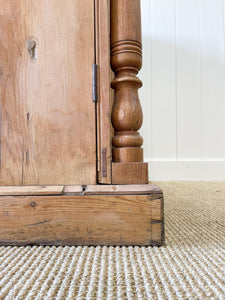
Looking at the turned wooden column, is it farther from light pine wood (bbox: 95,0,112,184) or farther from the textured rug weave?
the textured rug weave

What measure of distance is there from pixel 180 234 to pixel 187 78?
147 centimetres

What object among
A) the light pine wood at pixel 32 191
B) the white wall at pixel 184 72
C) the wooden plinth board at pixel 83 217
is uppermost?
the white wall at pixel 184 72

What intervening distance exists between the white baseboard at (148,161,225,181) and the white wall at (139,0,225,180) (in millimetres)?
110

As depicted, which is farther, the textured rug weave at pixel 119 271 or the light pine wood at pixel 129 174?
the light pine wood at pixel 129 174

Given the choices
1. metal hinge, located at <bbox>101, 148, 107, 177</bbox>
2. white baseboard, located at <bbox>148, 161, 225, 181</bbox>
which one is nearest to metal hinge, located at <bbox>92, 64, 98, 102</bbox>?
metal hinge, located at <bbox>101, 148, 107, 177</bbox>

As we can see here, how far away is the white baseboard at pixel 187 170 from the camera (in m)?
1.70

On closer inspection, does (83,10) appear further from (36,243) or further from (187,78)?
(187,78)

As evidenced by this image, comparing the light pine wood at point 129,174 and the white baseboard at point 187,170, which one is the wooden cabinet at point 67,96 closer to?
the light pine wood at point 129,174

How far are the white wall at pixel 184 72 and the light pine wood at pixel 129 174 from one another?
50.2 inches

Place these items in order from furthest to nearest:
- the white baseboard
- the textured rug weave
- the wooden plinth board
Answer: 1. the white baseboard
2. the wooden plinth board
3. the textured rug weave

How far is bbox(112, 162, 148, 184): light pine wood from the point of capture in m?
0.49

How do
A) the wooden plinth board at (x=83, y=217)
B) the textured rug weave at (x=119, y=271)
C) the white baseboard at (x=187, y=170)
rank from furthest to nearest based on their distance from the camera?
the white baseboard at (x=187, y=170) → the wooden plinth board at (x=83, y=217) → the textured rug weave at (x=119, y=271)

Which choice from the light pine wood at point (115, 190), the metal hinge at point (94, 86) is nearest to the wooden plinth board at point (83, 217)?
the light pine wood at point (115, 190)

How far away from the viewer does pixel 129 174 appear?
1.61 feet
